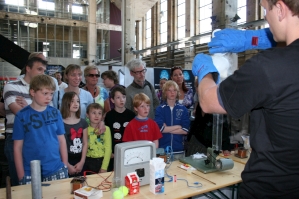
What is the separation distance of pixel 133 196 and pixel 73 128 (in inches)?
45.3

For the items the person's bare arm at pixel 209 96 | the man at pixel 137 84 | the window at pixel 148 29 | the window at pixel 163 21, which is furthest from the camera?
the window at pixel 148 29

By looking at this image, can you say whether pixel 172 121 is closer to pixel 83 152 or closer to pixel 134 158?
pixel 83 152

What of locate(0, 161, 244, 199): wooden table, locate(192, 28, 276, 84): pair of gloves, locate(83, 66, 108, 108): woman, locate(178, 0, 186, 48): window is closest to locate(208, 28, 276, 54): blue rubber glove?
locate(192, 28, 276, 84): pair of gloves

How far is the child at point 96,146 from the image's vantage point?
254 centimetres

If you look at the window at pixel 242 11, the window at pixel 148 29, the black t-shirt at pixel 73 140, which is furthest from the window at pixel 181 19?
the black t-shirt at pixel 73 140

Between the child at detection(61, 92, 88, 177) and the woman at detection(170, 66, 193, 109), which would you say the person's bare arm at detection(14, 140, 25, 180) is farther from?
the woman at detection(170, 66, 193, 109)

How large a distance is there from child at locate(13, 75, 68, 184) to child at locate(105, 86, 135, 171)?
A: 0.73 m

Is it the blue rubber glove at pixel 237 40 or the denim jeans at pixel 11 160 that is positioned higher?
the blue rubber glove at pixel 237 40

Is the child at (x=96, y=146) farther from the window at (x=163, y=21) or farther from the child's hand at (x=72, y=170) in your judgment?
the window at (x=163, y=21)

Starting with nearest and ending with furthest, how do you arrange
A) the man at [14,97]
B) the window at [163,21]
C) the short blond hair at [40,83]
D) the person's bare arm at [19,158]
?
the person's bare arm at [19,158], the short blond hair at [40,83], the man at [14,97], the window at [163,21]

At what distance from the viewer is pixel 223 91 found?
95 centimetres

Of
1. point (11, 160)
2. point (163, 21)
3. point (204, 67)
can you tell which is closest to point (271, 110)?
point (204, 67)

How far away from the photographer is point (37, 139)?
2.01 metres

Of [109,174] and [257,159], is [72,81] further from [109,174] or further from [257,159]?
[257,159]
